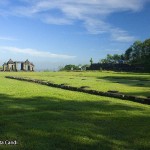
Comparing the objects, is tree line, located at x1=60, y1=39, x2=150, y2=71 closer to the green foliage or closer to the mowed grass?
the green foliage

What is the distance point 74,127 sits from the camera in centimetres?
912

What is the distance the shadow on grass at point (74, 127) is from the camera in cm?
752

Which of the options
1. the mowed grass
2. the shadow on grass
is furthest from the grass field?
the mowed grass

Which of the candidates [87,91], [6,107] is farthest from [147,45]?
[6,107]

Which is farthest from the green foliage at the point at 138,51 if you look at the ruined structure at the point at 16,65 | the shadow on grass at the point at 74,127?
the shadow on grass at the point at 74,127

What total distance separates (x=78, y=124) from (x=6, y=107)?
431cm

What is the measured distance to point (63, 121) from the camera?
9906 mm

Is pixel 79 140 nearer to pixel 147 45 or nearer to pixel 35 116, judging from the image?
pixel 35 116

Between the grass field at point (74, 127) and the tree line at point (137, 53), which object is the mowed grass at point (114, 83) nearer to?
the grass field at point (74, 127)

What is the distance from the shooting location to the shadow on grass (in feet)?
24.7

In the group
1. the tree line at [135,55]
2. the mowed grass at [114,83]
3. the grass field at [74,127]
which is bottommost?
the grass field at [74,127]

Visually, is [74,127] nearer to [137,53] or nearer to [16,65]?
[16,65]

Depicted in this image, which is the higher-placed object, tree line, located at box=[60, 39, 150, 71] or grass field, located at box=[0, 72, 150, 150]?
tree line, located at box=[60, 39, 150, 71]

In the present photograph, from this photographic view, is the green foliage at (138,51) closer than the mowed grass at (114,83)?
No
